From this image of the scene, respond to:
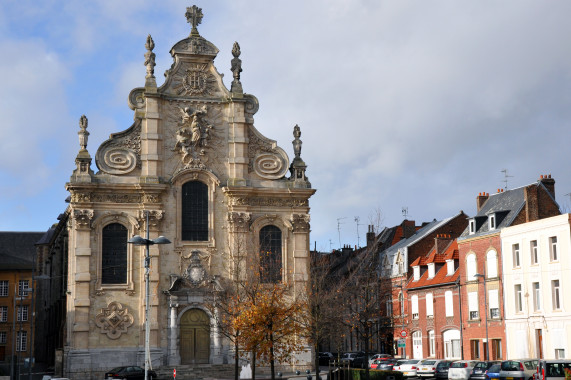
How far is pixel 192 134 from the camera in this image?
2056 inches

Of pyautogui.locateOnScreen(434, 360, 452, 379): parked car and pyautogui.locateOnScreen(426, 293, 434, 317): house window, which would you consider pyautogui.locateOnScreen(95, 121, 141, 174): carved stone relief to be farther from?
pyautogui.locateOnScreen(426, 293, 434, 317): house window

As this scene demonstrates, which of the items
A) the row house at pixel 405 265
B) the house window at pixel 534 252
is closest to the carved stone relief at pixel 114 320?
the row house at pixel 405 265

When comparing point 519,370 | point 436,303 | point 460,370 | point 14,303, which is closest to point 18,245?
point 14,303

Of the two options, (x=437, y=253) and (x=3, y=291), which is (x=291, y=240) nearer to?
(x=437, y=253)

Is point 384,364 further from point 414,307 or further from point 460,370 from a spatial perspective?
point 414,307

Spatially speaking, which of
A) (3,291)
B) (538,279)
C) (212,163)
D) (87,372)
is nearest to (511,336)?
(538,279)

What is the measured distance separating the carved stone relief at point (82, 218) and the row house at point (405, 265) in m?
23.7

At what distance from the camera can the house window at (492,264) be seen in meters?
50.9

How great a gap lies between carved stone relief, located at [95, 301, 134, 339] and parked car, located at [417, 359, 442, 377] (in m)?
17.0

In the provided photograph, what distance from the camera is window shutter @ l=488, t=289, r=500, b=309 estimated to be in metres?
50.8

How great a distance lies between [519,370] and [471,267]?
1696 cm

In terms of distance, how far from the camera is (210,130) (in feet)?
173

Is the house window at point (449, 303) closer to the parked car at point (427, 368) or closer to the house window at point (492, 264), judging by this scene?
the house window at point (492, 264)

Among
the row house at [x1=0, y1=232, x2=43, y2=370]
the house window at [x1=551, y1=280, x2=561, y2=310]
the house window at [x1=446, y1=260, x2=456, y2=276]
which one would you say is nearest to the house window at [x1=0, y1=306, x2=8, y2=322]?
the row house at [x1=0, y1=232, x2=43, y2=370]
